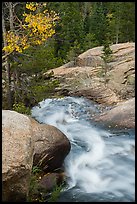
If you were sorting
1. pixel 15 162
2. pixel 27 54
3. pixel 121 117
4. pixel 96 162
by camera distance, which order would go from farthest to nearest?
pixel 121 117, pixel 27 54, pixel 96 162, pixel 15 162

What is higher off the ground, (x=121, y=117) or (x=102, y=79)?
(x=121, y=117)

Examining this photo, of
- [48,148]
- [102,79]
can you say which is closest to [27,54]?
[48,148]

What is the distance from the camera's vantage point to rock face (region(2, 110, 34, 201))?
627 cm

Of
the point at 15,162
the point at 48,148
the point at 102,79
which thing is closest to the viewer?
the point at 15,162

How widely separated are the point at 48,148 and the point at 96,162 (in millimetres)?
1893

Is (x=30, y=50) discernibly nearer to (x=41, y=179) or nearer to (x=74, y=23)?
(x=41, y=179)

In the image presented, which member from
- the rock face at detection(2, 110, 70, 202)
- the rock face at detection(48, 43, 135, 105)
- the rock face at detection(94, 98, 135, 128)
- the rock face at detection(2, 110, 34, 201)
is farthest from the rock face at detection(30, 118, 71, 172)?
the rock face at detection(48, 43, 135, 105)

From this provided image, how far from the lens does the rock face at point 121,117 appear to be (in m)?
12.9

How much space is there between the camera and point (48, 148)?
29.2 ft

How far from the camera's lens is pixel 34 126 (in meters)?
9.41

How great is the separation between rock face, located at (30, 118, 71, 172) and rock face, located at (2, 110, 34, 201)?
5.89 feet

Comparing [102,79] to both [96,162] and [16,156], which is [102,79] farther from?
[16,156]

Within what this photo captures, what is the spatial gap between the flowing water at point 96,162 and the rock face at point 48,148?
18.1 inches

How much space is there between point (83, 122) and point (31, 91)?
9.24 ft
